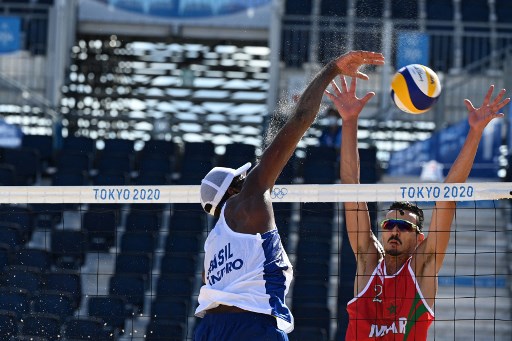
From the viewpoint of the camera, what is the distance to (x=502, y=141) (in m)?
14.0

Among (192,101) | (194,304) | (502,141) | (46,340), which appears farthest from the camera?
(192,101)

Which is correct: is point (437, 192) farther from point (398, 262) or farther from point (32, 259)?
point (32, 259)

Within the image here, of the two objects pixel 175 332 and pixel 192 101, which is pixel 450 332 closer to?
pixel 175 332

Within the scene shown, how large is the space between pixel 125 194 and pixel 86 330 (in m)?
3.61

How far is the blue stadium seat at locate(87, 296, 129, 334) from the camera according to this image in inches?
436

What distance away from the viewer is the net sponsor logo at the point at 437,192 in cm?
669

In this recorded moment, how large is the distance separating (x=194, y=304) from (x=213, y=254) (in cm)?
732

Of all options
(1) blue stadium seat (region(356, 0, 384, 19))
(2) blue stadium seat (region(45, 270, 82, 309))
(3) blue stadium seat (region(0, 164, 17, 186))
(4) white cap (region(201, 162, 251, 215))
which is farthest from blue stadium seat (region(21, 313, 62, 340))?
(1) blue stadium seat (region(356, 0, 384, 19))

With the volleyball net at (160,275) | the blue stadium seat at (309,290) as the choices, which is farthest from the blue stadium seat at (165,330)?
the blue stadium seat at (309,290)

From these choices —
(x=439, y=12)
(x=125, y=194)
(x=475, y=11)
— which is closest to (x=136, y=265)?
(x=125, y=194)

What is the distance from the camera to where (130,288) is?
11578 millimetres

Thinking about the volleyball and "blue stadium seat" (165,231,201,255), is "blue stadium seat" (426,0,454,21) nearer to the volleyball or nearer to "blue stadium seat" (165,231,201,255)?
"blue stadium seat" (165,231,201,255)

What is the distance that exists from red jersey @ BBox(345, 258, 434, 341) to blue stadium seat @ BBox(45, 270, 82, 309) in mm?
5634

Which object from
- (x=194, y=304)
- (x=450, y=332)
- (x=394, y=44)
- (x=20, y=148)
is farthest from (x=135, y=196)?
(x=394, y=44)
